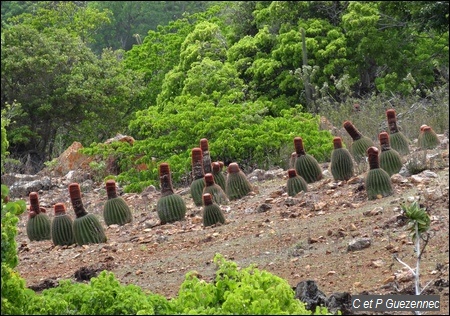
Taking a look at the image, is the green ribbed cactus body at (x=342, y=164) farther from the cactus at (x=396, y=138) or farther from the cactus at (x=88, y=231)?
the cactus at (x=88, y=231)

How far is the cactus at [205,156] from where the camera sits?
15863mm

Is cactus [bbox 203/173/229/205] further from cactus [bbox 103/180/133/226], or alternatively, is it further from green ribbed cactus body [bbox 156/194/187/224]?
cactus [bbox 103/180/133/226]

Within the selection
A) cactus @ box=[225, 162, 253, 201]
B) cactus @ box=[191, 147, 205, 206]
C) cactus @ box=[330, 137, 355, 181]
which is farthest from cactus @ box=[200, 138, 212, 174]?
cactus @ box=[330, 137, 355, 181]

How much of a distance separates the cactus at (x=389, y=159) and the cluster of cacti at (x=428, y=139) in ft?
2.30

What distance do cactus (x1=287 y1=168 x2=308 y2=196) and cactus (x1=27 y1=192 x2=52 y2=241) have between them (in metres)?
3.67

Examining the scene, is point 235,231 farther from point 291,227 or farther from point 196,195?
point 196,195

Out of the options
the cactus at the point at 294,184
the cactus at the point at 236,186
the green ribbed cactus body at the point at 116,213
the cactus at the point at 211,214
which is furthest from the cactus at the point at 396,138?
the green ribbed cactus body at the point at 116,213

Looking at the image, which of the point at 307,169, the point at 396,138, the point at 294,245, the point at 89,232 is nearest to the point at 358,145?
the point at 396,138

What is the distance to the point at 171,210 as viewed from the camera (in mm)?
14578

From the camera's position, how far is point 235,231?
12.7 metres

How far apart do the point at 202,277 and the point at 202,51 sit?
16.2m

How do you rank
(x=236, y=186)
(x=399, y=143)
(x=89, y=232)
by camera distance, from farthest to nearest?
1. (x=236, y=186)
2. (x=399, y=143)
3. (x=89, y=232)

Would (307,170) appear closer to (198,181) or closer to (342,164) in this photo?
(342,164)

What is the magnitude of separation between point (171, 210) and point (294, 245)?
12.0 feet
